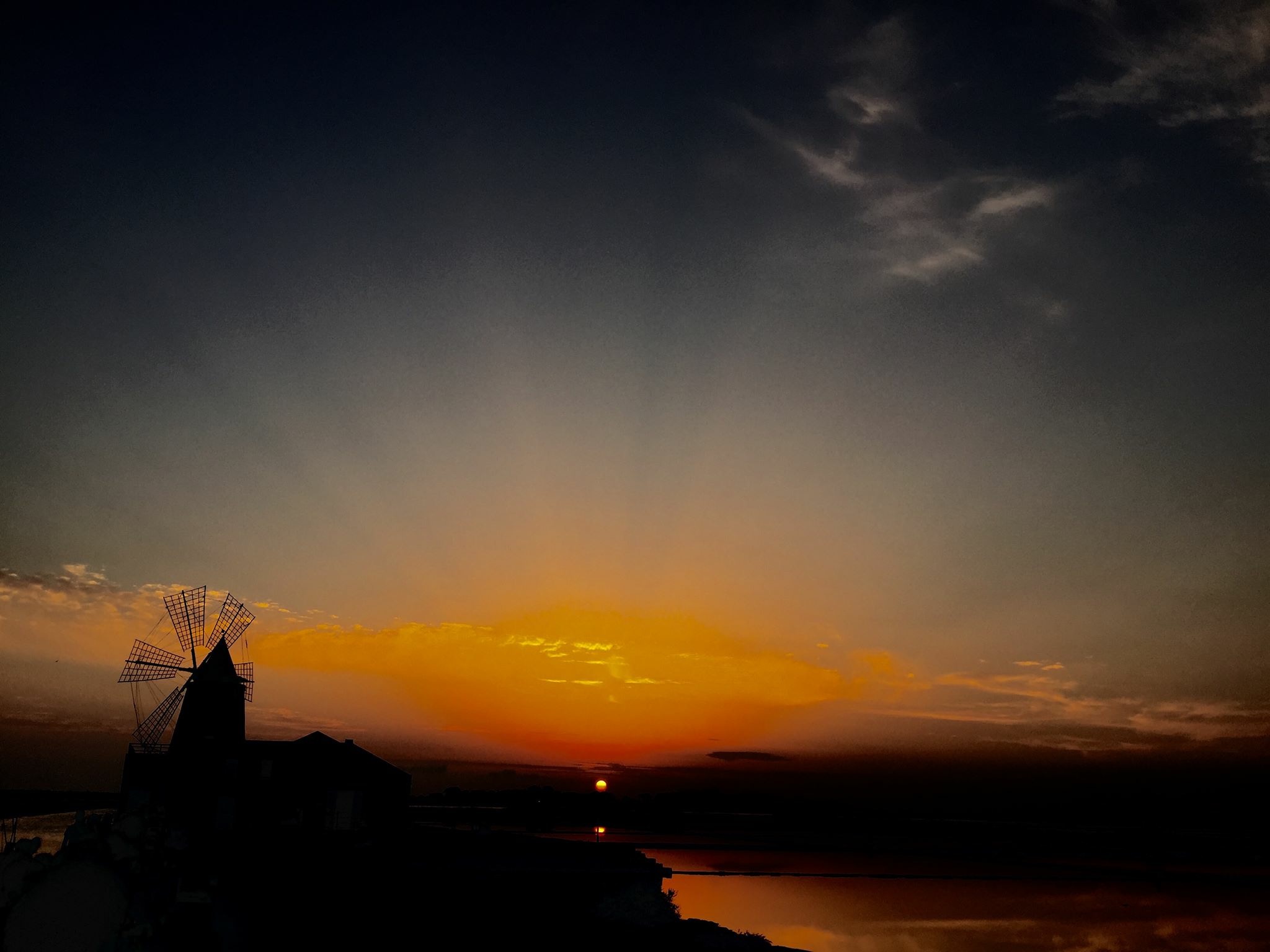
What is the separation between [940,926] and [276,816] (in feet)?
122

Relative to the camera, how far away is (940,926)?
4519 cm

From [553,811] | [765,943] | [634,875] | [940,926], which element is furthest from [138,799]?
[553,811]

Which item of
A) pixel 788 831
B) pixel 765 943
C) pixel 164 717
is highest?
pixel 164 717

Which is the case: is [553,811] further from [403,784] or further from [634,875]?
[634,875]

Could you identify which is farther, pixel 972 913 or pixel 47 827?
pixel 47 827

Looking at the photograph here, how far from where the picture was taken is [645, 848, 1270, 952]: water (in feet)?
136

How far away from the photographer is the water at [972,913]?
1630 inches

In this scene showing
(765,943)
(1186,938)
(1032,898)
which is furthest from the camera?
(1032,898)

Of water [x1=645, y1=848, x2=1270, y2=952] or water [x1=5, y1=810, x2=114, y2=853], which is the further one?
water [x1=5, y1=810, x2=114, y2=853]

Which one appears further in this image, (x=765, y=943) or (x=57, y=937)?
(x=765, y=943)

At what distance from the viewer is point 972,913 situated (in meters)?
50.8

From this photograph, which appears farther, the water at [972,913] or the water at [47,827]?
the water at [47,827]

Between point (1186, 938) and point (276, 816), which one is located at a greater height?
point (276, 816)

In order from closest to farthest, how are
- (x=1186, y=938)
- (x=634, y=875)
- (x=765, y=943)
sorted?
(x=765, y=943)
(x=634, y=875)
(x=1186, y=938)
